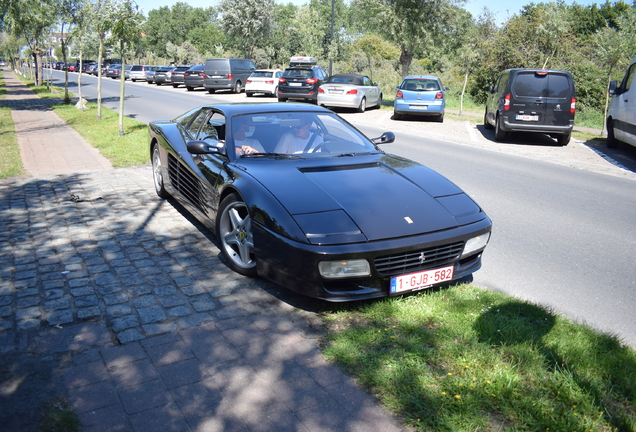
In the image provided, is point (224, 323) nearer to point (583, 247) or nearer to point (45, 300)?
point (45, 300)

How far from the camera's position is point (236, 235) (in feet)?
14.3

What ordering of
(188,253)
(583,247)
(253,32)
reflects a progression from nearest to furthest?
(188,253)
(583,247)
(253,32)

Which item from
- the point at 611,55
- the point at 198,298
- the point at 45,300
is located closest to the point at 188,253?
the point at 198,298

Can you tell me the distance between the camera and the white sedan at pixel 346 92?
20.3 meters

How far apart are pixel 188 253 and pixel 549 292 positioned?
3.25 metres

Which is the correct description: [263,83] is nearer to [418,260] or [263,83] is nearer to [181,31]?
[418,260]

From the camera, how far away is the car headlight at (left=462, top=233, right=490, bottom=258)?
389 centimetres

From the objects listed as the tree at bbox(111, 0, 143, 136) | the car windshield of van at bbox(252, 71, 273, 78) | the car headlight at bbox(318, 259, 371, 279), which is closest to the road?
the car headlight at bbox(318, 259, 371, 279)

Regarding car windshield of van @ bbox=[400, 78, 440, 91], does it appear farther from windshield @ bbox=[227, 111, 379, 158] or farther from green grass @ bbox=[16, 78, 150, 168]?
windshield @ bbox=[227, 111, 379, 158]

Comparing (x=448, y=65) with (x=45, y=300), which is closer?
(x=45, y=300)

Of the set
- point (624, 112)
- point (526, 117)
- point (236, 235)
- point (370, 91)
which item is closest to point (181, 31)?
point (370, 91)

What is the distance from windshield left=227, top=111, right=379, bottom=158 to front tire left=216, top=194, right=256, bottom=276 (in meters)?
0.60

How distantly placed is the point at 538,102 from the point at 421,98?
213 inches

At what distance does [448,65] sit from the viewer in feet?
171
